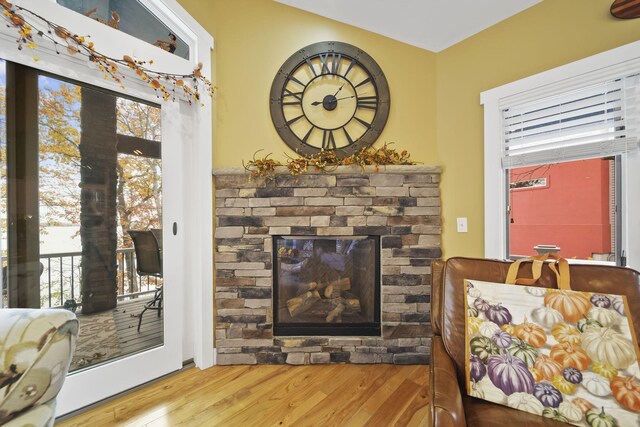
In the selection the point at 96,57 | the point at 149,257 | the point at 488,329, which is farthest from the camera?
the point at 149,257

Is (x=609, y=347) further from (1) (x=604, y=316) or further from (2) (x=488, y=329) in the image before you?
(2) (x=488, y=329)

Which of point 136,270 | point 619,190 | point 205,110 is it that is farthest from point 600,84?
point 136,270

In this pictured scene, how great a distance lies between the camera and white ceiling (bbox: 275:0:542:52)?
168 centimetres

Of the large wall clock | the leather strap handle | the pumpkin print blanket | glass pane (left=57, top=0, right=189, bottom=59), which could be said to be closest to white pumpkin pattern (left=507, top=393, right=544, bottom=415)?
the pumpkin print blanket

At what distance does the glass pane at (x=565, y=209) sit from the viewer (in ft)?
4.91

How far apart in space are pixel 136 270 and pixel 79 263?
0.30 meters

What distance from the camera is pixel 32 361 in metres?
0.66

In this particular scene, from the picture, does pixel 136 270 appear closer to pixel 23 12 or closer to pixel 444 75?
pixel 23 12

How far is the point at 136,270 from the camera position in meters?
1.69

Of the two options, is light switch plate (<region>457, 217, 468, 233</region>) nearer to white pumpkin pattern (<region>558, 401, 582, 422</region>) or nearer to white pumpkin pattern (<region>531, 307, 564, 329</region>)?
white pumpkin pattern (<region>531, 307, 564, 329</region>)

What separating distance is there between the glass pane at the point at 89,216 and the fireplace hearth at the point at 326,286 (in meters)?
0.89

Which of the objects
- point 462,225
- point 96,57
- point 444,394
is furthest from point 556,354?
point 96,57

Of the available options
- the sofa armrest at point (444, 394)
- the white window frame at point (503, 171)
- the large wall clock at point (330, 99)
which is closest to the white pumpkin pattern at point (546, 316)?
the sofa armrest at point (444, 394)

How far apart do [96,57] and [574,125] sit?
112 inches
